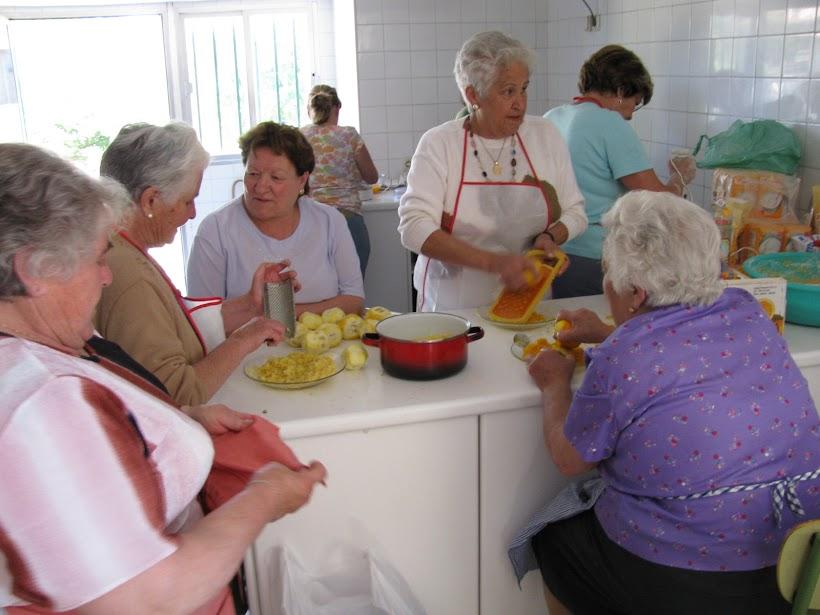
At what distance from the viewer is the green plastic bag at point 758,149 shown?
8.50 ft

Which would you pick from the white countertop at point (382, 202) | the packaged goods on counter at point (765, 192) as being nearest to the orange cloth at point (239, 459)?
the packaged goods on counter at point (765, 192)

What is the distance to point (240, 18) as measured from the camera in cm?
605

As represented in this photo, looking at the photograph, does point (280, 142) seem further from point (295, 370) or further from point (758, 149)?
point (758, 149)

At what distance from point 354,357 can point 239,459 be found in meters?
0.53

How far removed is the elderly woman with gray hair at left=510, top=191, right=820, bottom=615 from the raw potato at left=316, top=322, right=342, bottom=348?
0.62m

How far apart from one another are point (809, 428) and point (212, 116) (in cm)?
560

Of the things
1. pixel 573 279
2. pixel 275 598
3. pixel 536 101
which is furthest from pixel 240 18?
pixel 275 598

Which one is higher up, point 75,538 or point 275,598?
point 75,538

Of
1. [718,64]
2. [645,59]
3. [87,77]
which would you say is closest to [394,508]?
[718,64]

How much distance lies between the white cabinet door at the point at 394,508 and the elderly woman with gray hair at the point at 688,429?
0.26m

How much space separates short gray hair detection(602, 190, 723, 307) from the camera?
4.63 ft

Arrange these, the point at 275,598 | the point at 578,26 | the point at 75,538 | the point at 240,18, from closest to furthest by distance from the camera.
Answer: the point at 75,538 → the point at 275,598 → the point at 578,26 → the point at 240,18

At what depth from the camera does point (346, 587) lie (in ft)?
5.52

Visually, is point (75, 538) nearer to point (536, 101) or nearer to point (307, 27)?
point (536, 101)
